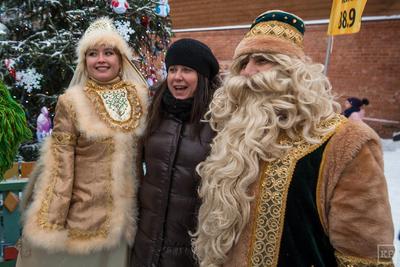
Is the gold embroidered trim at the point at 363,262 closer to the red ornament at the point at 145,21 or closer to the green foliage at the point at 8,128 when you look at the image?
the green foliage at the point at 8,128

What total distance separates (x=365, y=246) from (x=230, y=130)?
658mm

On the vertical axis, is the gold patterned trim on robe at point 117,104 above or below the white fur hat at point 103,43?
below

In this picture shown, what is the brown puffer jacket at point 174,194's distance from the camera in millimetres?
2016

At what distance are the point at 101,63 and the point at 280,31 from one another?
128 centimetres

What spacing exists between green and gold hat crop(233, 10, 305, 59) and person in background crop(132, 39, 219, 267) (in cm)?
54

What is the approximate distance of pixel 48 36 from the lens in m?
3.76

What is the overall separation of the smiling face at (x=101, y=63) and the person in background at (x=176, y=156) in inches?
17.6

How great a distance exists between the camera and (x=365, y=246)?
1325 mm

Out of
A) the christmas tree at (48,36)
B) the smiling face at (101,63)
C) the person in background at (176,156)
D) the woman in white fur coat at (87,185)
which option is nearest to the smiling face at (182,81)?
the person in background at (176,156)

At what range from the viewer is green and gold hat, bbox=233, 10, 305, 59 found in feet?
Result: 4.95

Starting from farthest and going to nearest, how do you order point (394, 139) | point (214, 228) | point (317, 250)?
1. point (394, 139)
2. point (214, 228)
3. point (317, 250)

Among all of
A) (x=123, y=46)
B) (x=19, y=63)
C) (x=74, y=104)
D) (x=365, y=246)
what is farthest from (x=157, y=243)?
(x=19, y=63)

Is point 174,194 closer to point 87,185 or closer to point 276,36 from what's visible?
point 87,185

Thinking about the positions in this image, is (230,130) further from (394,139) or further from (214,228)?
(394,139)
